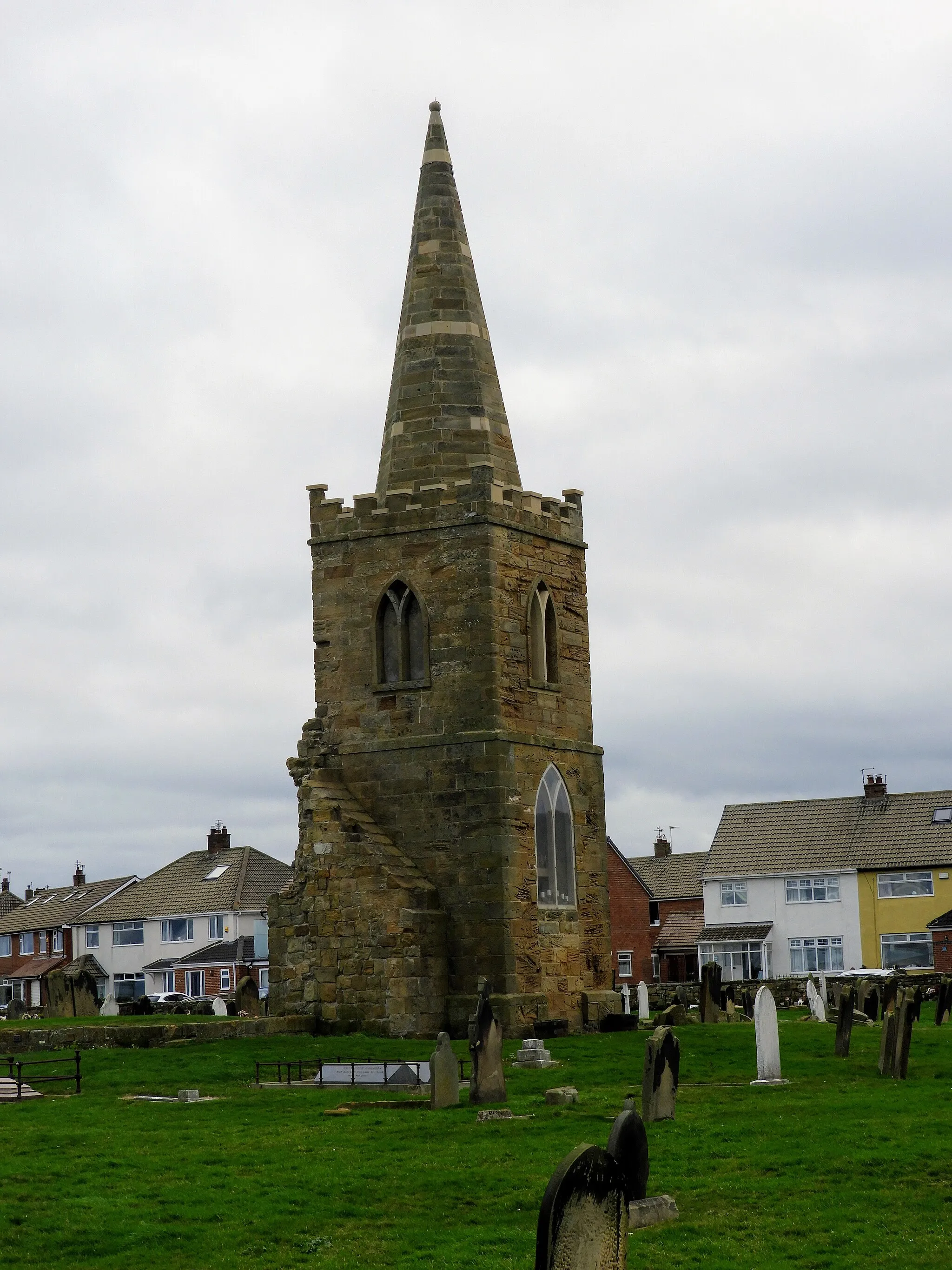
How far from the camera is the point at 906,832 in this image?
6969 cm

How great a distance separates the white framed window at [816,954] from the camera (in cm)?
6906

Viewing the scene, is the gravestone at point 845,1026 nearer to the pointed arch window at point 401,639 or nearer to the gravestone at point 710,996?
the gravestone at point 710,996

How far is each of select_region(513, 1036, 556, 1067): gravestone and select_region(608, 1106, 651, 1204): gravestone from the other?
12.3 metres

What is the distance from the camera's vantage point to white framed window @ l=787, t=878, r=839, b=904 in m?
69.4

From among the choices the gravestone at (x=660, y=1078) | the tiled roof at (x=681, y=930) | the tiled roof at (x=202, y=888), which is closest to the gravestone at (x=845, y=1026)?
the gravestone at (x=660, y=1078)

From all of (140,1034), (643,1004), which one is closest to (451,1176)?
(140,1034)

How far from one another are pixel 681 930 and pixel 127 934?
83.4ft

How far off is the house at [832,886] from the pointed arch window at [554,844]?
35246 millimetres

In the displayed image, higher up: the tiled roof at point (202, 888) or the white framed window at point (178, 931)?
the tiled roof at point (202, 888)

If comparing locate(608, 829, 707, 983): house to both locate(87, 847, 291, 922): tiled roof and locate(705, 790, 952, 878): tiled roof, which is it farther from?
locate(87, 847, 291, 922): tiled roof

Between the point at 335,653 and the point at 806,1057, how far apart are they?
12.2 meters

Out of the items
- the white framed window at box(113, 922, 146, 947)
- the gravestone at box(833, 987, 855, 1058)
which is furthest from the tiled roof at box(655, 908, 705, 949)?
the gravestone at box(833, 987, 855, 1058)

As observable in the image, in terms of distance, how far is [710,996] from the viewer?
38.7 metres

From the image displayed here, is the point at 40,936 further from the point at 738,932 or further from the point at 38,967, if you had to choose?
the point at 738,932
